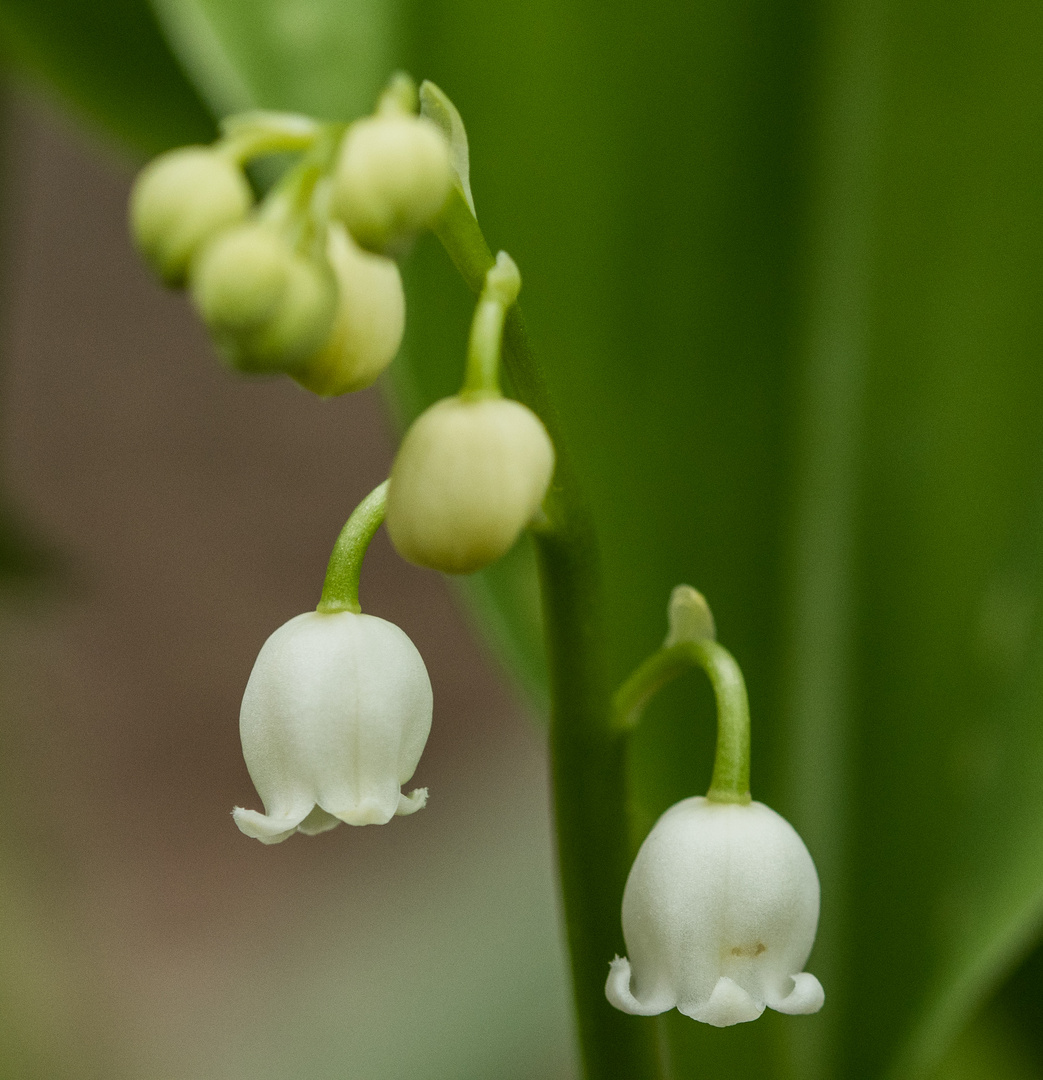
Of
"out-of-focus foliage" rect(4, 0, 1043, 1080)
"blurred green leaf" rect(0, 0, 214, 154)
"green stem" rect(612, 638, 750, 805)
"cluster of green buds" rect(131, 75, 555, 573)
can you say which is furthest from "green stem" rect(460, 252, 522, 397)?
"blurred green leaf" rect(0, 0, 214, 154)

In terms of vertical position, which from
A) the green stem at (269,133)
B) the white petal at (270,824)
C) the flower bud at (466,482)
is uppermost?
the green stem at (269,133)

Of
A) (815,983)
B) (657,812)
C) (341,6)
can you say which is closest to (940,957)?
(657,812)

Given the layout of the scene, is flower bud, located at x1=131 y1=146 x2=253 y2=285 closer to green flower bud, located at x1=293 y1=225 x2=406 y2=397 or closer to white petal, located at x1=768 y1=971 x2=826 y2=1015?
green flower bud, located at x1=293 y1=225 x2=406 y2=397

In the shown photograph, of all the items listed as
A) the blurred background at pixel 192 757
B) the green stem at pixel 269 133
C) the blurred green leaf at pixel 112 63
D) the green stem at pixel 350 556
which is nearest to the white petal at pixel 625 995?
the green stem at pixel 350 556

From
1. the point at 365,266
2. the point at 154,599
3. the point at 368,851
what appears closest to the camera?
the point at 365,266

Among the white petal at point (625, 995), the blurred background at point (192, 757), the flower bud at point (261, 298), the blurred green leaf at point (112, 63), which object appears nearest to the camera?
the flower bud at point (261, 298)

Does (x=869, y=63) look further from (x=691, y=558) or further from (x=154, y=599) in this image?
(x=154, y=599)

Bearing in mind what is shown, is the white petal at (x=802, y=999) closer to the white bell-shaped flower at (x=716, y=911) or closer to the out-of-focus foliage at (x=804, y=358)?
the white bell-shaped flower at (x=716, y=911)
